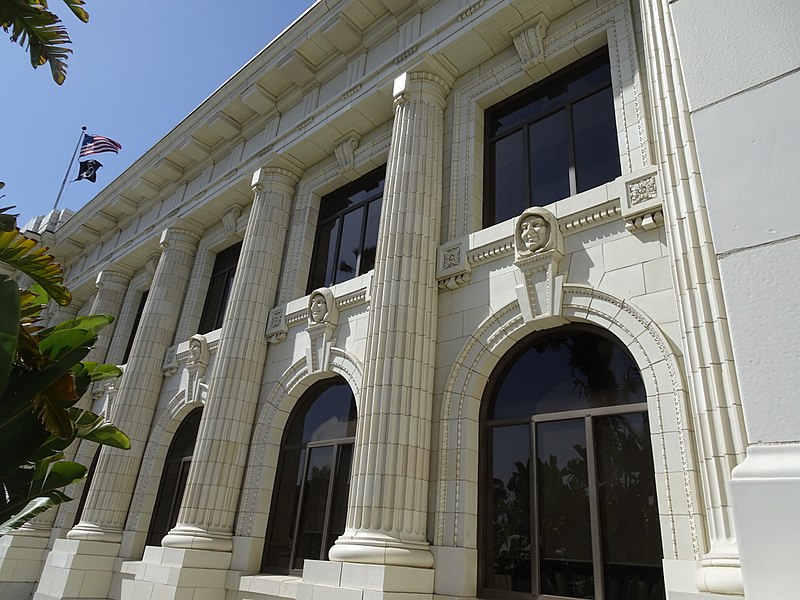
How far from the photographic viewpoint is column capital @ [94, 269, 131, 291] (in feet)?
68.2

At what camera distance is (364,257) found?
40.9 feet

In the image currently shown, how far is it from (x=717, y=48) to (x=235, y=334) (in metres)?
11.2

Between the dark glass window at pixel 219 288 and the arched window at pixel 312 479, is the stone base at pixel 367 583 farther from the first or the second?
the dark glass window at pixel 219 288

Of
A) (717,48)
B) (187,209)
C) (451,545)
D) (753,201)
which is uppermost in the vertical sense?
(187,209)

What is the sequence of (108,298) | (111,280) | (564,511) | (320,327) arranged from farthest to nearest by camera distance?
(111,280), (108,298), (320,327), (564,511)

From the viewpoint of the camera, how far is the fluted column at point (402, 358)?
8.07m

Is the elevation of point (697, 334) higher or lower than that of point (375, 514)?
higher

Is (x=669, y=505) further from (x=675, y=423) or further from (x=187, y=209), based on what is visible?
(x=187, y=209)

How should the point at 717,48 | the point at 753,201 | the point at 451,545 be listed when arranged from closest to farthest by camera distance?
the point at 753,201 → the point at 717,48 → the point at 451,545

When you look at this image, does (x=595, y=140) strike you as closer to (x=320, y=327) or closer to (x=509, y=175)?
(x=509, y=175)

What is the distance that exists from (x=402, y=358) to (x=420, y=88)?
576cm

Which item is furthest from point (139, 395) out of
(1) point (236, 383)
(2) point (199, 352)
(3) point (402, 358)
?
(3) point (402, 358)

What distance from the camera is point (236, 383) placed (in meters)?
12.3

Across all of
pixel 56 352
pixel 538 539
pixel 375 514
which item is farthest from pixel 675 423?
pixel 56 352
